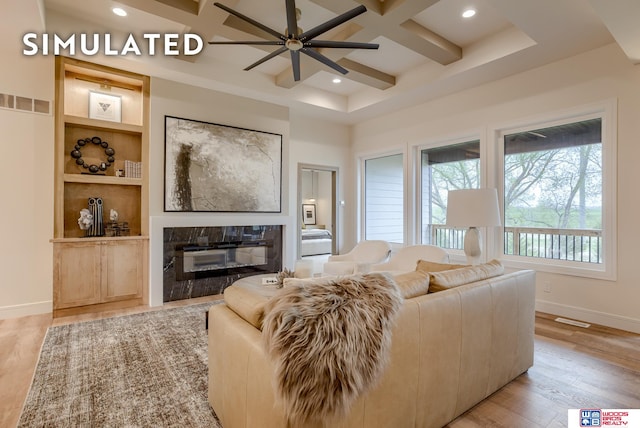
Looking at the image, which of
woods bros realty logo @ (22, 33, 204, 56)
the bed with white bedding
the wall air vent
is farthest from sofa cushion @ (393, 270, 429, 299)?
the bed with white bedding

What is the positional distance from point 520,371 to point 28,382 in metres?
3.47

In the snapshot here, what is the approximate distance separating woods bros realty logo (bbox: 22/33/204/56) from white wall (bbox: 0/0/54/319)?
246 millimetres

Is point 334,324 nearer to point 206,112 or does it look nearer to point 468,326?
point 468,326

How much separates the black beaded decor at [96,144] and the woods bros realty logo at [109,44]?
3.24 ft

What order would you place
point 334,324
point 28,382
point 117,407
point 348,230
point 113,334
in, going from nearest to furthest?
point 334,324, point 117,407, point 28,382, point 113,334, point 348,230

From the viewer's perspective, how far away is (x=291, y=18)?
249 cm

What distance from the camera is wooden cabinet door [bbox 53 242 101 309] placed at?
3607mm

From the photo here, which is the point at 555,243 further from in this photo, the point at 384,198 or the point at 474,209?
the point at 384,198

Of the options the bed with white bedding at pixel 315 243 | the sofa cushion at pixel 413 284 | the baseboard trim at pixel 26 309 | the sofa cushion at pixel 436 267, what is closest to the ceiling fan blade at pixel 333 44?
the sofa cushion at pixel 436 267

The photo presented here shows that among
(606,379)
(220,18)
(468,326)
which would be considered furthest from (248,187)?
(606,379)

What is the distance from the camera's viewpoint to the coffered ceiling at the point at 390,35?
290 centimetres

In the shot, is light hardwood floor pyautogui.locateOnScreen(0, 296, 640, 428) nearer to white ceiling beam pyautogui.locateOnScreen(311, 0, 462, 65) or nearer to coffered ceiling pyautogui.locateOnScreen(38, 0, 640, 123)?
coffered ceiling pyautogui.locateOnScreen(38, 0, 640, 123)

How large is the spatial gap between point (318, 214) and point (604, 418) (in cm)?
742

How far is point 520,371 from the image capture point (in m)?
2.30
